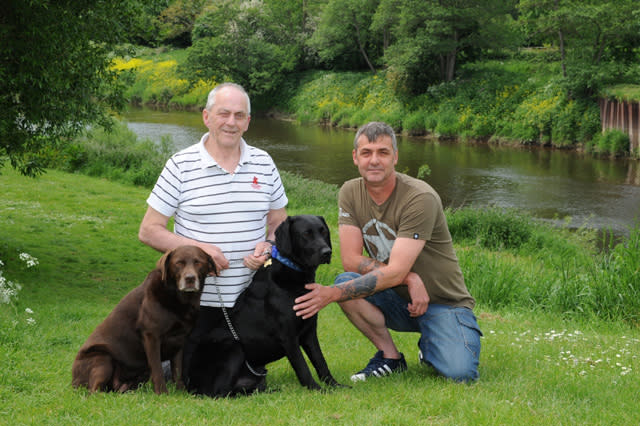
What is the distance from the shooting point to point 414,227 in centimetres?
433

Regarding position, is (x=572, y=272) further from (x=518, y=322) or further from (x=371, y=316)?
(x=371, y=316)

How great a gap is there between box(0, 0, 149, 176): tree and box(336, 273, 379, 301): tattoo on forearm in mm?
4890

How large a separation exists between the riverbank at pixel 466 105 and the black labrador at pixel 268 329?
19.3m

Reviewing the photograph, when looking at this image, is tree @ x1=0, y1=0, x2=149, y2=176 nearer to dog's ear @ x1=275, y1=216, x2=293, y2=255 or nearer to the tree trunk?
dog's ear @ x1=275, y1=216, x2=293, y2=255

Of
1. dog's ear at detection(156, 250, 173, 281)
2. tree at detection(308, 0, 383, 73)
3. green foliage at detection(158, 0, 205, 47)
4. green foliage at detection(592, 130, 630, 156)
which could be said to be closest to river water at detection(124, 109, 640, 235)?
green foliage at detection(592, 130, 630, 156)

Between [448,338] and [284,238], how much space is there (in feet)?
4.47

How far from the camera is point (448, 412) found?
3.67m

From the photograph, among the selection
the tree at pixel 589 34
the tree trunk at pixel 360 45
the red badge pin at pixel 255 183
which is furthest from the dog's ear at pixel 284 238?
the tree trunk at pixel 360 45

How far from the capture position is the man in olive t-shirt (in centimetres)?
434

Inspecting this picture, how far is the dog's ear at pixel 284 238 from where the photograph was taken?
13.3 ft

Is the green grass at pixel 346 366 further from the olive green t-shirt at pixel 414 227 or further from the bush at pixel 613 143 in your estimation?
the bush at pixel 613 143

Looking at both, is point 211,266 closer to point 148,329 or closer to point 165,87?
point 148,329

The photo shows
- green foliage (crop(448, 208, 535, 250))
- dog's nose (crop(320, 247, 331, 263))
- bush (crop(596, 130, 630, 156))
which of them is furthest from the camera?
bush (crop(596, 130, 630, 156))

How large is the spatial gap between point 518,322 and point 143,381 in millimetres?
4264
